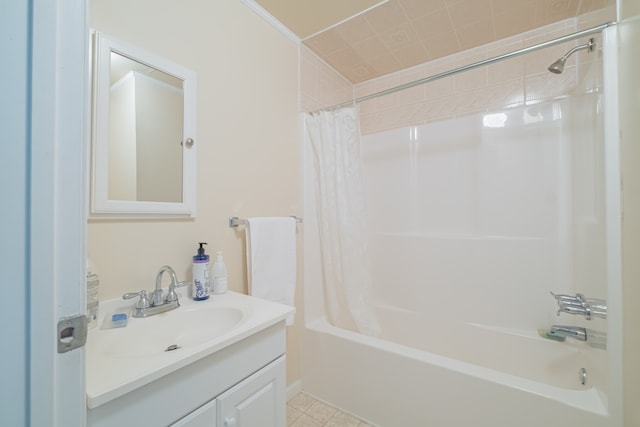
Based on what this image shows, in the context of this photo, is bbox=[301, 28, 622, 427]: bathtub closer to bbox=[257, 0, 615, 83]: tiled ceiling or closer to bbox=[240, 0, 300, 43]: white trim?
bbox=[257, 0, 615, 83]: tiled ceiling

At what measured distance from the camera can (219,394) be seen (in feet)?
2.37

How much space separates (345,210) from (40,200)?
1.37 metres

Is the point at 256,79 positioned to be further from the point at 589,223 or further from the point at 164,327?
the point at 589,223

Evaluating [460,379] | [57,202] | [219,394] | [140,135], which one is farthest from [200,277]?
[460,379]

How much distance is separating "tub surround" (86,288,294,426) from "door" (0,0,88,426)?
0.17 m

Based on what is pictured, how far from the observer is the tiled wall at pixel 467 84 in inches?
58.9

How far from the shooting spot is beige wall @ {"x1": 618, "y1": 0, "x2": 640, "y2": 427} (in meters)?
0.75

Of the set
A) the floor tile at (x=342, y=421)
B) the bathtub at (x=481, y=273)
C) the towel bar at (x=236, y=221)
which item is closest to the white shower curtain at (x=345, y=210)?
the bathtub at (x=481, y=273)

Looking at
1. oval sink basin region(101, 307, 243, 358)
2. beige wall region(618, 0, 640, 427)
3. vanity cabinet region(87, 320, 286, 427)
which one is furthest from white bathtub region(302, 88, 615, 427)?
oval sink basin region(101, 307, 243, 358)

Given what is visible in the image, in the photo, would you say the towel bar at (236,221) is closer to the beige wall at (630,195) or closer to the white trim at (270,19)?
the white trim at (270,19)

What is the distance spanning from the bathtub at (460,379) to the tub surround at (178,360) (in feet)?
2.01

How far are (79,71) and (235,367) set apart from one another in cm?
78

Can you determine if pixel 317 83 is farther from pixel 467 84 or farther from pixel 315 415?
pixel 315 415

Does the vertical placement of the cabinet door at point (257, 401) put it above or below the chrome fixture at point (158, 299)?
below
